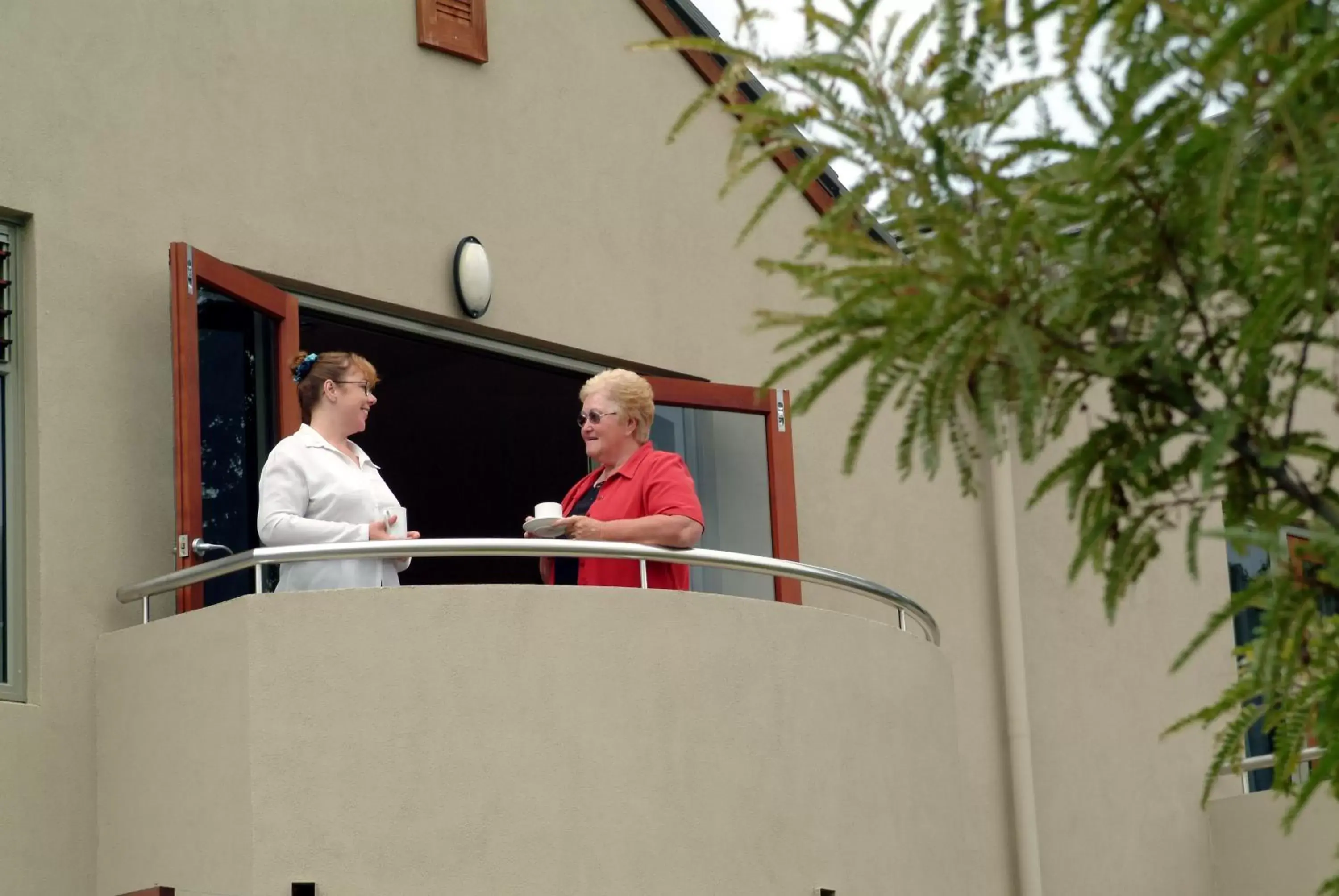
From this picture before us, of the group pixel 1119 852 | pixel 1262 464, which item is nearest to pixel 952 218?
pixel 1262 464

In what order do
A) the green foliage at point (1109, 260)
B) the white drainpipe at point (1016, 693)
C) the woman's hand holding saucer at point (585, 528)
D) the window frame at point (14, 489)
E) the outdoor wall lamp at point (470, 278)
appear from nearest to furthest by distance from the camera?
the green foliage at point (1109, 260) < the window frame at point (14, 489) < the woman's hand holding saucer at point (585, 528) < the outdoor wall lamp at point (470, 278) < the white drainpipe at point (1016, 693)

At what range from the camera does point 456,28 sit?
8.73 m

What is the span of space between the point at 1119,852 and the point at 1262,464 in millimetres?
8380

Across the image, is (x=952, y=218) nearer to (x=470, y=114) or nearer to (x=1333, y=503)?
(x=1333, y=503)

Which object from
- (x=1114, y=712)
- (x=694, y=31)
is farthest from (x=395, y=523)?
(x=1114, y=712)

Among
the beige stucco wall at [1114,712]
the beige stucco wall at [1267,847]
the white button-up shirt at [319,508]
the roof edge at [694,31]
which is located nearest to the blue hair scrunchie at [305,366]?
the white button-up shirt at [319,508]

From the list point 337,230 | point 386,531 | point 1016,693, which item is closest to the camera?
point 386,531

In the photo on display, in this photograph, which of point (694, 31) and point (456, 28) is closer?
point (456, 28)

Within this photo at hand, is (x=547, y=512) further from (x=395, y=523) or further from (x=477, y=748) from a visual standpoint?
(x=477, y=748)

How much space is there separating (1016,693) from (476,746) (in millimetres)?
4891

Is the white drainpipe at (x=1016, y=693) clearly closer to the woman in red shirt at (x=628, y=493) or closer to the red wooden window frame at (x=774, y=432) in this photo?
the red wooden window frame at (x=774, y=432)

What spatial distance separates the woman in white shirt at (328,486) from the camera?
6.77m

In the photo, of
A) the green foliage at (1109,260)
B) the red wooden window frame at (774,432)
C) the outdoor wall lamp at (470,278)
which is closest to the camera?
the green foliage at (1109,260)

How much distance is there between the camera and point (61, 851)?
6.79 meters
